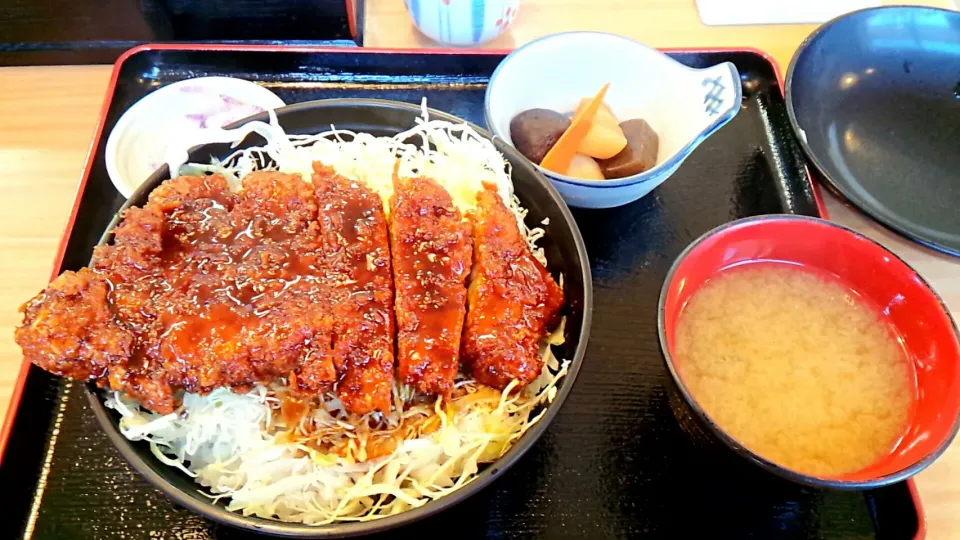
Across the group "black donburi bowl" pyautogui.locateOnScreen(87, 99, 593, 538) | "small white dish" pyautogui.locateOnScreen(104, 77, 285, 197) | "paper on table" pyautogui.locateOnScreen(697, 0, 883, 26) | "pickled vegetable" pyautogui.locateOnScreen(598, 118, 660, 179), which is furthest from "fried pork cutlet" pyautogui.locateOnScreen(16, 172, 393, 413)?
"paper on table" pyautogui.locateOnScreen(697, 0, 883, 26)

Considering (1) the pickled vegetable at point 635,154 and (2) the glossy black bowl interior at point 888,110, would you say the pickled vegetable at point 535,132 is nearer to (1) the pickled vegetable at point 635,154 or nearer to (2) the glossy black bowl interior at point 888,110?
(1) the pickled vegetable at point 635,154

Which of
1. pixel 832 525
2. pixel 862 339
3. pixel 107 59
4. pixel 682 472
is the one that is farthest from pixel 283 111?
pixel 832 525

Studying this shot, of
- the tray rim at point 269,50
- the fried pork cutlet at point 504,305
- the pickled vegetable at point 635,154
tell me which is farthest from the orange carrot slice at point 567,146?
the tray rim at point 269,50

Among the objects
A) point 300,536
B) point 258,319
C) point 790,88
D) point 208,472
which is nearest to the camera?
point 300,536

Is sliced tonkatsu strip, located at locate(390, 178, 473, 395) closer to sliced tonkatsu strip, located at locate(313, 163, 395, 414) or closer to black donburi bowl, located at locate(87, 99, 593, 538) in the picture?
sliced tonkatsu strip, located at locate(313, 163, 395, 414)

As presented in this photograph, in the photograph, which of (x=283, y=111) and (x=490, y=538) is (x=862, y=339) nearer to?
(x=490, y=538)

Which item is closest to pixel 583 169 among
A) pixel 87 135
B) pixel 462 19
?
pixel 462 19
